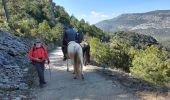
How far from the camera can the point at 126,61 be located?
66688 mm

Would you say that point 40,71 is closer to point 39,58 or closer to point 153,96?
point 39,58

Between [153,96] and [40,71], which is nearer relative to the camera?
[153,96]

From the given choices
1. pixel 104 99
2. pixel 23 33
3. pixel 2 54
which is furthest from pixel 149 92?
pixel 23 33

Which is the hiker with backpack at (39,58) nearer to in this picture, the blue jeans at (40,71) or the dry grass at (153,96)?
the blue jeans at (40,71)

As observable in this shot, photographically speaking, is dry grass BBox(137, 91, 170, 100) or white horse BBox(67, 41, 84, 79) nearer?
dry grass BBox(137, 91, 170, 100)

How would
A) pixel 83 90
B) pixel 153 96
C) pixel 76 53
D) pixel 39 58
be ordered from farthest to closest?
pixel 76 53
pixel 39 58
pixel 83 90
pixel 153 96

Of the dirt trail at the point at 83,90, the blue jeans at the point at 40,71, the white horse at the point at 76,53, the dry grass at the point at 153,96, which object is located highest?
the white horse at the point at 76,53

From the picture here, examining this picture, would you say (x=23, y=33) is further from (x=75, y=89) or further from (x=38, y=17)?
(x=38, y=17)

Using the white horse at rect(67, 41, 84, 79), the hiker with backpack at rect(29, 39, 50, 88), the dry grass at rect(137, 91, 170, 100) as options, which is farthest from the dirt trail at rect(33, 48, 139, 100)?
the white horse at rect(67, 41, 84, 79)

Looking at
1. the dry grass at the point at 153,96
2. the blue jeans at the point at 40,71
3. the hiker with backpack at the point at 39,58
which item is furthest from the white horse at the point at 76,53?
the dry grass at the point at 153,96

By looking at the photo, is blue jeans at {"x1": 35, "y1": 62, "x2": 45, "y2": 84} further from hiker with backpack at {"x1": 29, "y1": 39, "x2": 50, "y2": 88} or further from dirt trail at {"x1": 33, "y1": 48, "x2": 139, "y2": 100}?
dirt trail at {"x1": 33, "y1": 48, "x2": 139, "y2": 100}

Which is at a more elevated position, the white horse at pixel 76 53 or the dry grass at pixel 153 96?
the white horse at pixel 76 53

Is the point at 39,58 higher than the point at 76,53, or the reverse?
the point at 76,53

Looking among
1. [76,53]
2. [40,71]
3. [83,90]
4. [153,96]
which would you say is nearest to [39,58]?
[40,71]
